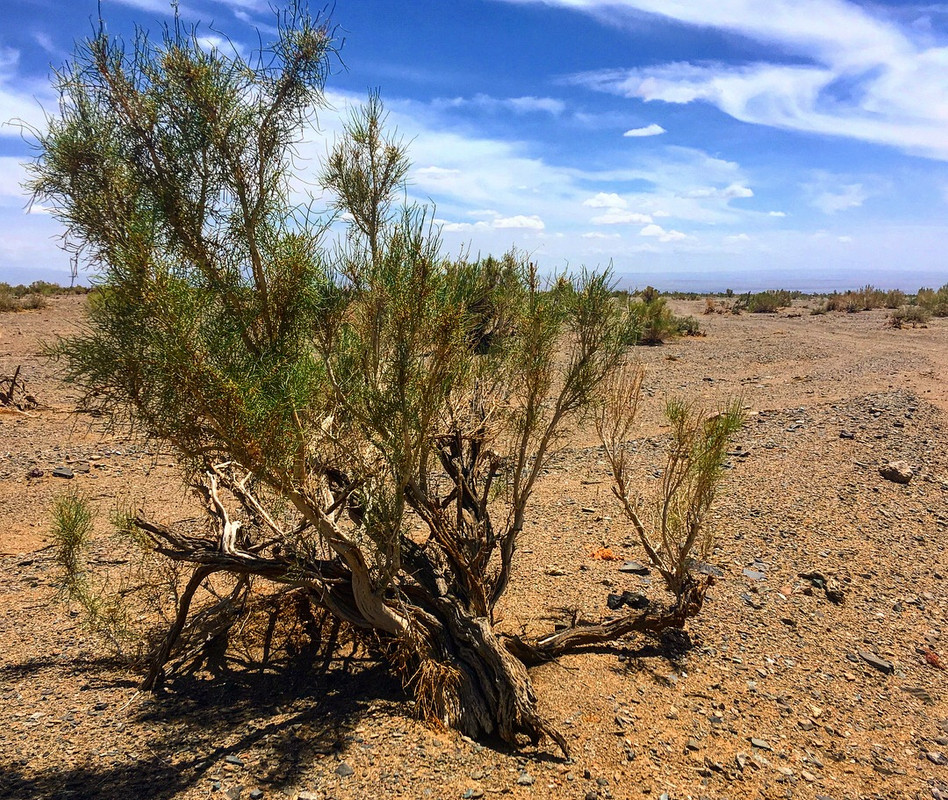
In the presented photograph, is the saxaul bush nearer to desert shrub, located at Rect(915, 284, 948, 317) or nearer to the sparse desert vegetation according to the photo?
the sparse desert vegetation

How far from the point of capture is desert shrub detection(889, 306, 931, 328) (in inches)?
913

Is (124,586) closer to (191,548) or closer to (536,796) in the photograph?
(191,548)

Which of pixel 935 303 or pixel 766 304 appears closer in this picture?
pixel 935 303

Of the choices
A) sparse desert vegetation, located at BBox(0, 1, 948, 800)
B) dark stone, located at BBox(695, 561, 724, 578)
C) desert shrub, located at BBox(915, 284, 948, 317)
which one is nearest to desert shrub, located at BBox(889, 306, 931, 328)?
desert shrub, located at BBox(915, 284, 948, 317)

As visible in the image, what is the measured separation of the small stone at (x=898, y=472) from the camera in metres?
7.88

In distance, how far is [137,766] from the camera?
3303 mm

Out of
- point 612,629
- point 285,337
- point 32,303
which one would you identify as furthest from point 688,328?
point 32,303

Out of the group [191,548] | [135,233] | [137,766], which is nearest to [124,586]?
[191,548]

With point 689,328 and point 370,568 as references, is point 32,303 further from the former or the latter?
point 370,568

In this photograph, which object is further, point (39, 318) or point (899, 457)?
point (39, 318)

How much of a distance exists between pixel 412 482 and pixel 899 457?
7.60 m

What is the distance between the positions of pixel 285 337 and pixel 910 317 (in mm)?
27947

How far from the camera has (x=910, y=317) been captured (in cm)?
2452

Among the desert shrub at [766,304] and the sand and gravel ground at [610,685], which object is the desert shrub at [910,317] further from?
the sand and gravel ground at [610,685]
